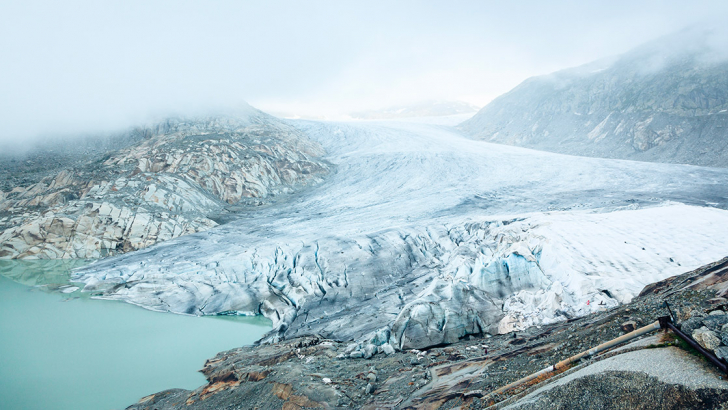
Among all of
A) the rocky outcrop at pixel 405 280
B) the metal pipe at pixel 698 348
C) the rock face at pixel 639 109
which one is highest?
the rock face at pixel 639 109

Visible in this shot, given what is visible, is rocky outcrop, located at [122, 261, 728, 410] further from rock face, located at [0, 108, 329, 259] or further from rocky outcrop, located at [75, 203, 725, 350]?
rock face, located at [0, 108, 329, 259]

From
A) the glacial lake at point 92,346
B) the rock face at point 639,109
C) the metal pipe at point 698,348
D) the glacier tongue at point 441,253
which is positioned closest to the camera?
the metal pipe at point 698,348

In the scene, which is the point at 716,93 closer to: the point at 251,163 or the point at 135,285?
the point at 251,163

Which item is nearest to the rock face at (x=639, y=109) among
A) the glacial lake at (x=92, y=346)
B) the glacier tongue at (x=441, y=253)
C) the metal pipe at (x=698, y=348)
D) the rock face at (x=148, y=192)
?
the glacier tongue at (x=441, y=253)

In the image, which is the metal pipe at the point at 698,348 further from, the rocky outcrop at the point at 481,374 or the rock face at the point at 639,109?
the rock face at the point at 639,109

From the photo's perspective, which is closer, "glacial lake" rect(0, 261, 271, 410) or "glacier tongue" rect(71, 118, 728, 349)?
"glacial lake" rect(0, 261, 271, 410)

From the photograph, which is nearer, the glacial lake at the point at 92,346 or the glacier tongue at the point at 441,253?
the glacial lake at the point at 92,346

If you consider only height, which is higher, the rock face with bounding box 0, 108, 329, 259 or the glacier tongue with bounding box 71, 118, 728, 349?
the rock face with bounding box 0, 108, 329, 259

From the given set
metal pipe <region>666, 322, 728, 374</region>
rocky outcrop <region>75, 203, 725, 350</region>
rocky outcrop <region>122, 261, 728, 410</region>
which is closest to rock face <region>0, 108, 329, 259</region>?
rocky outcrop <region>75, 203, 725, 350</region>
